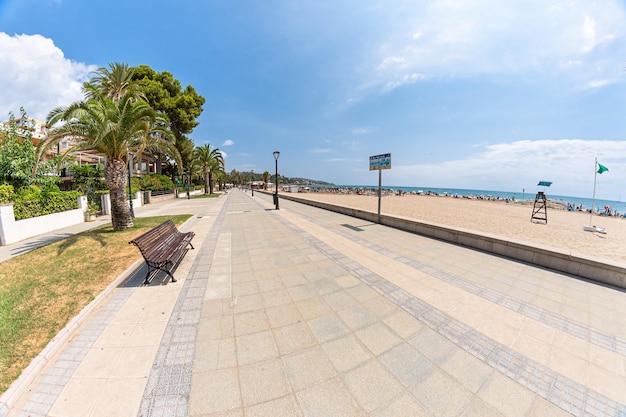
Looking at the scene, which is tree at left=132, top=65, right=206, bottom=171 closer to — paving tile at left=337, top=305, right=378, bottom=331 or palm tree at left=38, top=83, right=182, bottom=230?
palm tree at left=38, top=83, right=182, bottom=230

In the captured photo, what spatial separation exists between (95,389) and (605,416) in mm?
4765

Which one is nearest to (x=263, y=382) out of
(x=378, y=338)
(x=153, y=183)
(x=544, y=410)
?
(x=378, y=338)

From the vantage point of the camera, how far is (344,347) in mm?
2613

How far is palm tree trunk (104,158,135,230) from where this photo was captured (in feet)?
24.4

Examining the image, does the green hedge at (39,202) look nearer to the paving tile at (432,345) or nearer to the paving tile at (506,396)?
the paving tile at (432,345)

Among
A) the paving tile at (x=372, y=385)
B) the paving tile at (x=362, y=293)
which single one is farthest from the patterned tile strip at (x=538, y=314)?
the paving tile at (x=372, y=385)

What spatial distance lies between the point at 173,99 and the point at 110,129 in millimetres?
26769

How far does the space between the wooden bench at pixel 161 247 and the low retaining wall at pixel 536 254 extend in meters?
7.94

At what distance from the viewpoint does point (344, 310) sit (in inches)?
132

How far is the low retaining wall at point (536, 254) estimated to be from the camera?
14.1 ft

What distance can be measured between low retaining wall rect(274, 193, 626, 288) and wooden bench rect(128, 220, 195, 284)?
26.1 ft

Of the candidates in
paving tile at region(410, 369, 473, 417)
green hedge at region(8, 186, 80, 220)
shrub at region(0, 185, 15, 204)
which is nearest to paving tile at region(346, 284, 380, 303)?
paving tile at region(410, 369, 473, 417)

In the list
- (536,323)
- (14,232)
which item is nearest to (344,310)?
(536,323)

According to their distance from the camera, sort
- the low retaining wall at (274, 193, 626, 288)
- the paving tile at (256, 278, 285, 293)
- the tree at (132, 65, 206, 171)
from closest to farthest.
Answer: the paving tile at (256, 278, 285, 293) → the low retaining wall at (274, 193, 626, 288) → the tree at (132, 65, 206, 171)
